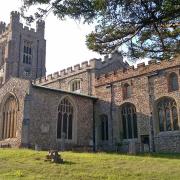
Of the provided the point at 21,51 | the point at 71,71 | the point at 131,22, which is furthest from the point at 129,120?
the point at 21,51

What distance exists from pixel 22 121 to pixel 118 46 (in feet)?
42.4

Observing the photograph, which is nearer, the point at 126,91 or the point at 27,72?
the point at 126,91

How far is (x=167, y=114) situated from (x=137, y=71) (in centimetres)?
430

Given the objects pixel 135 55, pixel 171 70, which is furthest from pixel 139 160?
pixel 171 70

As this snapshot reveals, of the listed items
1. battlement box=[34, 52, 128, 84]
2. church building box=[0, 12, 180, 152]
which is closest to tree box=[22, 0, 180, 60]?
church building box=[0, 12, 180, 152]

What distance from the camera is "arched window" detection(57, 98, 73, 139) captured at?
2588cm

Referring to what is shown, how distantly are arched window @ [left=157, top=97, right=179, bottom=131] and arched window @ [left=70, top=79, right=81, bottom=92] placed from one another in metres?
10.8

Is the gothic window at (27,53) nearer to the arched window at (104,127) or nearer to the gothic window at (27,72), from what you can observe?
the gothic window at (27,72)

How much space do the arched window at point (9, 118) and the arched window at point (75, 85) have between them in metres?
8.84

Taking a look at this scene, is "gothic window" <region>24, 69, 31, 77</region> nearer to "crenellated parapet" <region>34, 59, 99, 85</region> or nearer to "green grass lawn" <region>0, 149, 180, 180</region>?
"crenellated parapet" <region>34, 59, 99, 85</region>

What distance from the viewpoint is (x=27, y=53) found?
5544 cm

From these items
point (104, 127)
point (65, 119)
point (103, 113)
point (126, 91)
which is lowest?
point (104, 127)

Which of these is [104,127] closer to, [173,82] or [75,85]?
[173,82]

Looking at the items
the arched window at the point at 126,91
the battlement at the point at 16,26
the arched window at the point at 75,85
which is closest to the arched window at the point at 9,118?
the arched window at the point at 126,91
